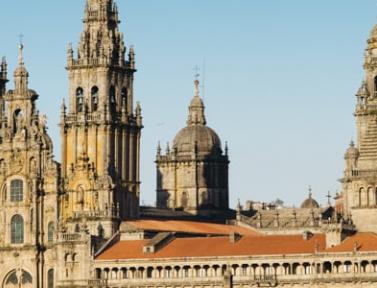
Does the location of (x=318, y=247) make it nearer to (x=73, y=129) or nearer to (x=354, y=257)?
(x=354, y=257)

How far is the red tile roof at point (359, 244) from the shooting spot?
164 meters

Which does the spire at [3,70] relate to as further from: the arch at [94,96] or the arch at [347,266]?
the arch at [347,266]

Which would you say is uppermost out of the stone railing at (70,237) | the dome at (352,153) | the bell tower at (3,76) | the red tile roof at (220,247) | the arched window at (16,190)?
the bell tower at (3,76)

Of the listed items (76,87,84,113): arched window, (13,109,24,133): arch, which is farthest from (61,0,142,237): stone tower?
(13,109,24,133): arch

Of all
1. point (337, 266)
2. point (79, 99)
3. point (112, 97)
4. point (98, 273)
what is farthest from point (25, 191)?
point (337, 266)

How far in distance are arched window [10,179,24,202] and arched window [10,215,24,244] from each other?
5.78 feet

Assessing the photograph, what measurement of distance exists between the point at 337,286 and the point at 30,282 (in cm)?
3481

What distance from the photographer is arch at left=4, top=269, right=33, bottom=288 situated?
184875 mm

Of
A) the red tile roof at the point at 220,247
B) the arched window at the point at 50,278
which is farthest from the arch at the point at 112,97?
the arched window at the point at 50,278

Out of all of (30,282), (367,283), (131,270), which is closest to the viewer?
(367,283)

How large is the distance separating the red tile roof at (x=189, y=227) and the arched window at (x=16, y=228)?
37.0 ft

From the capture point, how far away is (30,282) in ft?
606

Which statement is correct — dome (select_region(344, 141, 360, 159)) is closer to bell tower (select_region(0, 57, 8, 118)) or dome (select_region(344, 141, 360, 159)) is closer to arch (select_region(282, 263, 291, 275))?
arch (select_region(282, 263, 291, 275))

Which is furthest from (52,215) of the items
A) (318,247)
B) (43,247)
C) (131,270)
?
(318,247)
